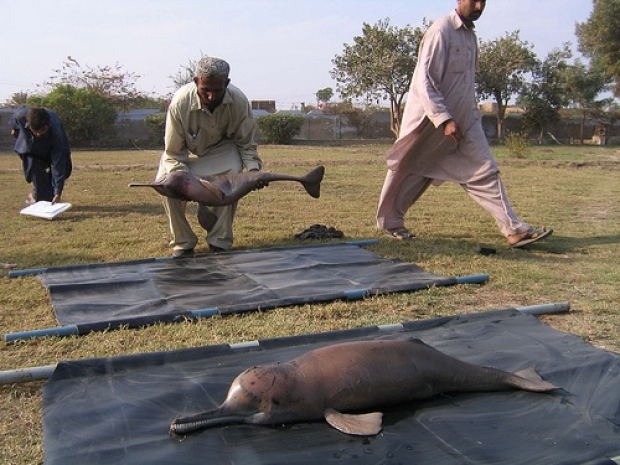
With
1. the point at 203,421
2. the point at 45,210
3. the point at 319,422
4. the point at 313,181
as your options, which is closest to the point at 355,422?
the point at 319,422

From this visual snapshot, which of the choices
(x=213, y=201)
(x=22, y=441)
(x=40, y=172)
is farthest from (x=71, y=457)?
(x=40, y=172)

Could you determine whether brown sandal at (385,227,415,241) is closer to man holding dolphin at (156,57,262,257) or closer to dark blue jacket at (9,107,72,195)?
man holding dolphin at (156,57,262,257)

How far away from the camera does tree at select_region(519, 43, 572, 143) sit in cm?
3769

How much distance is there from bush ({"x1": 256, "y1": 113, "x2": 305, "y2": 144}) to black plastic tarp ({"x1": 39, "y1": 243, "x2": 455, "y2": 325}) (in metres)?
26.8

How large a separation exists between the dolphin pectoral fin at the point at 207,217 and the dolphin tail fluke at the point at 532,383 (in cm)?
376

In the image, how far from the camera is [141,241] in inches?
278

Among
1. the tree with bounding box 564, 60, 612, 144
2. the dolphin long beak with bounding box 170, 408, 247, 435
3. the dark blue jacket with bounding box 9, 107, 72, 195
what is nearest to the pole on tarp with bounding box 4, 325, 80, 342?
the dolphin long beak with bounding box 170, 408, 247, 435

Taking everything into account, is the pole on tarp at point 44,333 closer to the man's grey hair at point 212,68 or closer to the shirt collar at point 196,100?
the man's grey hair at point 212,68

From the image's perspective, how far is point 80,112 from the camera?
30.8 metres

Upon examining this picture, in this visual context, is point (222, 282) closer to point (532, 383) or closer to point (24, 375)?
point (24, 375)

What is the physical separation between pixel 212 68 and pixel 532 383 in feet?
12.1

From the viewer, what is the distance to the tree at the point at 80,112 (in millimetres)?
30781

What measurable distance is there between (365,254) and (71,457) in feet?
12.6

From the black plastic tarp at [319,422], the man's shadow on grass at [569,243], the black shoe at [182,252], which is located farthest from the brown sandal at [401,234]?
the black plastic tarp at [319,422]
